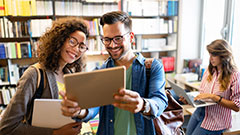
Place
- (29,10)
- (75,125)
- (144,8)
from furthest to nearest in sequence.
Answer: (144,8) → (29,10) → (75,125)

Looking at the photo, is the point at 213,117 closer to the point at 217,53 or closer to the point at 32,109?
the point at 217,53

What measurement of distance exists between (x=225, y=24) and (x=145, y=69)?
3078 mm

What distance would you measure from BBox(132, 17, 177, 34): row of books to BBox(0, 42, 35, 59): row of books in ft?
6.56

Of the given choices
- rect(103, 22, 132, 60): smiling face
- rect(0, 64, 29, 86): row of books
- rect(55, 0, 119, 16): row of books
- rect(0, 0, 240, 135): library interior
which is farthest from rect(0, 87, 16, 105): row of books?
rect(103, 22, 132, 60): smiling face

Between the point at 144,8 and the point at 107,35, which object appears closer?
the point at 107,35

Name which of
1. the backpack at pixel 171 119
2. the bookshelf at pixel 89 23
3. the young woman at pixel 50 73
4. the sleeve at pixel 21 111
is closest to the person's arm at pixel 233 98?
the backpack at pixel 171 119

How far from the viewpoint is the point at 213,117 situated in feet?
6.77

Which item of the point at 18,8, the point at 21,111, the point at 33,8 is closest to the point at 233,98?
the point at 21,111

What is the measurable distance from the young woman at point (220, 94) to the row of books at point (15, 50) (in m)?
2.85

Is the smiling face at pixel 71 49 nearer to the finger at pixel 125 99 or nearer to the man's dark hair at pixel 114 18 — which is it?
the man's dark hair at pixel 114 18

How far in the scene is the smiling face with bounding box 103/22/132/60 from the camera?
3.52ft

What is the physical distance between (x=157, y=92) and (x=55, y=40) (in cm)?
75

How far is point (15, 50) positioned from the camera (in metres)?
3.35

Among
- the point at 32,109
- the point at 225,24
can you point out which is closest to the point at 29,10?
the point at 32,109
